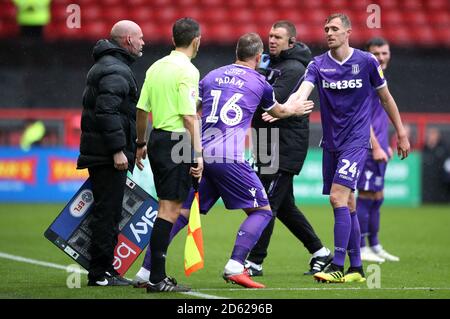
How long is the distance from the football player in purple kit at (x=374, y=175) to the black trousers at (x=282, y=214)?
1689 millimetres

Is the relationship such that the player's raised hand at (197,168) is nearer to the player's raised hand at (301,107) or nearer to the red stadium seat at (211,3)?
the player's raised hand at (301,107)

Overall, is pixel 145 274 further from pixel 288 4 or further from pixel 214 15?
pixel 288 4

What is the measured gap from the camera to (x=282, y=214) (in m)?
9.58

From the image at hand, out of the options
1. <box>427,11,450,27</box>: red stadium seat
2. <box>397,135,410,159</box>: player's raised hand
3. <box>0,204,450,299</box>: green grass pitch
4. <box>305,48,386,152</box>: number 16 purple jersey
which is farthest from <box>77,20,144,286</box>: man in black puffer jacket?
<box>427,11,450,27</box>: red stadium seat

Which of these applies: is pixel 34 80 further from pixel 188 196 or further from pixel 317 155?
pixel 188 196

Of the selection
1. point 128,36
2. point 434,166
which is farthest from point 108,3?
point 128,36

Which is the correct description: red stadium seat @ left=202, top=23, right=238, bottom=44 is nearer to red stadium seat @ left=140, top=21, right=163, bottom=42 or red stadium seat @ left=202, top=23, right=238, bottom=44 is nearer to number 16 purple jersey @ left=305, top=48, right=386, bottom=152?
red stadium seat @ left=140, top=21, right=163, bottom=42

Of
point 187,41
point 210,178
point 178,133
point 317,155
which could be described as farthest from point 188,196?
point 317,155

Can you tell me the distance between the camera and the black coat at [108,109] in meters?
7.79

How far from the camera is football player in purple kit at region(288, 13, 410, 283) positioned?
8398 mm

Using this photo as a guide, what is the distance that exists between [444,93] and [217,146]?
1353 cm

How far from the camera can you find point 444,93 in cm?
2038

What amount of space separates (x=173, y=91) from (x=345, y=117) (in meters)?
1.84

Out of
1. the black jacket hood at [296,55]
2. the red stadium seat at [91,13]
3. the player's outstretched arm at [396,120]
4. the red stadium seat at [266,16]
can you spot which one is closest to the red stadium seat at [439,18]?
the red stadium seat at [266,16]
